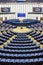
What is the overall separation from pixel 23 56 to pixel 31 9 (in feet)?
85.1

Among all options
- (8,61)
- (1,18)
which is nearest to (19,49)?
(8,61)

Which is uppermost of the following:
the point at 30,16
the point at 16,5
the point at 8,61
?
the point at 16,5

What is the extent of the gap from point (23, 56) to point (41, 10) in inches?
1021

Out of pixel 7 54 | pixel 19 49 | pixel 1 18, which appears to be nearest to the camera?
pixel 7 54

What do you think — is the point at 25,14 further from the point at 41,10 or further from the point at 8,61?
the point at 8,61

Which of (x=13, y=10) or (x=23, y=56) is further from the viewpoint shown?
(x=13, y=10)

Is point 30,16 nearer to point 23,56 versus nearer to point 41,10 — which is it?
point 41,10

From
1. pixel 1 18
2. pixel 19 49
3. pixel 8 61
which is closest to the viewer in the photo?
pixel 8 61

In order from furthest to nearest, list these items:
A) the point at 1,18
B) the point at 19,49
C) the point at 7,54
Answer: the point at 1,18, the point at 19,49, the point at 7,54

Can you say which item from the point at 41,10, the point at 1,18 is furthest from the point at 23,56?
the point at 41,10

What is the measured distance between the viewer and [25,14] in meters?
37.1

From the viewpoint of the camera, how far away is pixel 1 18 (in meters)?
34.9

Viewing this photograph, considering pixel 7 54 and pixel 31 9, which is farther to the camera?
pixel 31 9

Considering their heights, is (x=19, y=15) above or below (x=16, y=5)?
below
